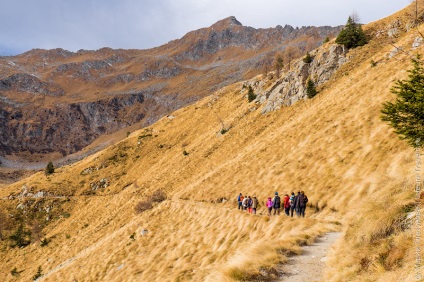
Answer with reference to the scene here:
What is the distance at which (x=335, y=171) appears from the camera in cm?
2209

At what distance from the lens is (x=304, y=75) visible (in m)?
51.7

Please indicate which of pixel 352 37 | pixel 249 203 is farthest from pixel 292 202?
pixel 352 37

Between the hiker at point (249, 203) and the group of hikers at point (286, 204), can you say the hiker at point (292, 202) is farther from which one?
the hiker at point (249, 203)

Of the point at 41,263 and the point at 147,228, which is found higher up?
the point at 147,228

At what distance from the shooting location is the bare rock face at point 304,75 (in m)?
48.8

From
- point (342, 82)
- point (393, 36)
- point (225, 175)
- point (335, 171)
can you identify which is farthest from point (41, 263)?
point (393, 36)

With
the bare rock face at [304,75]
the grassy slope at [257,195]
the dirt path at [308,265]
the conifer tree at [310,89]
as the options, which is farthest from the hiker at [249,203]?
the bare rock face at [304,75]

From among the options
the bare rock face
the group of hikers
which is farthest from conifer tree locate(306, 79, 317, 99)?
the group of hikers

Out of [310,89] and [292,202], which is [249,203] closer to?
[292,202]

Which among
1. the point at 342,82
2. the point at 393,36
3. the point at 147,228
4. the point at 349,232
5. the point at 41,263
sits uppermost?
the point at 393,36

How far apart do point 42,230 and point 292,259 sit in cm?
4983

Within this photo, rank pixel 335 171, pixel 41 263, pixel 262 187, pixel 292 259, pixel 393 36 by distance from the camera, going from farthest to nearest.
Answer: pixel 393 36 → pixel 41 263 → pixel 262 187 → pixel 335 171 → pixel 292 259

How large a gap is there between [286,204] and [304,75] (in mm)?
36374

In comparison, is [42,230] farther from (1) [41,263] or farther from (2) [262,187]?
(2) [262,187]
